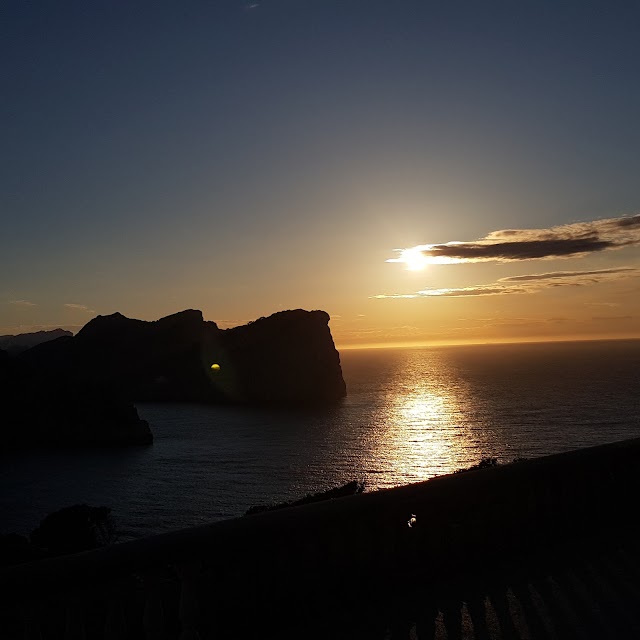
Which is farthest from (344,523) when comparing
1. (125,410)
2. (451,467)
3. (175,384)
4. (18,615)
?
(175,384)

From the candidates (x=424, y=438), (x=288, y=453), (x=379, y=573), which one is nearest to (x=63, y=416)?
(x=288, y=453)

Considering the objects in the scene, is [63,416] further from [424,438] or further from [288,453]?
[424,438]

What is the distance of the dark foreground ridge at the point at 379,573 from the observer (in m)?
3.70

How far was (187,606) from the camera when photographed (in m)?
3.93

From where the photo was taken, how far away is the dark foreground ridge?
370cm

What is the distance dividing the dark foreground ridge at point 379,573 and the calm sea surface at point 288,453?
2012 inches

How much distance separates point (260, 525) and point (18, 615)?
1.55 meters

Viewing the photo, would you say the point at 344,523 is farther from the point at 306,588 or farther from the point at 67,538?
the point at 67,538

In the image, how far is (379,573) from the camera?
497 cm

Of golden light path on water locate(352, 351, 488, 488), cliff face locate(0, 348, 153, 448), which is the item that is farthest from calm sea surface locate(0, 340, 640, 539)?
cliff face locate(0, 348, 153, 448)

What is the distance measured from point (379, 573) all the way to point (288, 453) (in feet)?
285

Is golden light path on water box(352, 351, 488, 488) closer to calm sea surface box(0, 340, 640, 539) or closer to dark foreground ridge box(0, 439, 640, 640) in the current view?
calm sea surface box(0, 340, 640, 539)

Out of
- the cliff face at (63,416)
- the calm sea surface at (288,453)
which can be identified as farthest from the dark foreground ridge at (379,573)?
the cliff face at (63,416)

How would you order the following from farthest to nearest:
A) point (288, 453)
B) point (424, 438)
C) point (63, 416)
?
point (63, 416) → point (424, 438) → point (288, 453)
